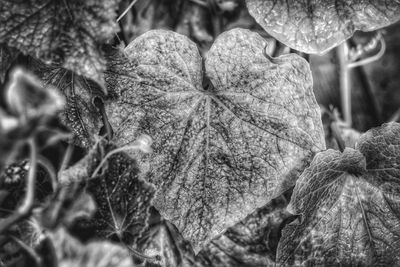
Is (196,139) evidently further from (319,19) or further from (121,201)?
(319,19)

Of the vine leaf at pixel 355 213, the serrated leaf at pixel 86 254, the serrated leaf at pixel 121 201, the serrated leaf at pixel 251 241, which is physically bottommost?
the serrated leaf at pixel 251 241

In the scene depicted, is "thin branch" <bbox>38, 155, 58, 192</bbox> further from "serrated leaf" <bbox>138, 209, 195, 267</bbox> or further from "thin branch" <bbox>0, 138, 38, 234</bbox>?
"serrated leaf" <bbox>138, 209, 195, 267</bbox>

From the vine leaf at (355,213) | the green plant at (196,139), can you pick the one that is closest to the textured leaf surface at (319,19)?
the green plant at (196,139)

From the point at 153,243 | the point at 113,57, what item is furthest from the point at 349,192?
the point at 113,57

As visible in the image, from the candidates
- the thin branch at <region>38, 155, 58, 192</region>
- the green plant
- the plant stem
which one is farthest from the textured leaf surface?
the thin branch at <region>38, 155, 58, 192</region>

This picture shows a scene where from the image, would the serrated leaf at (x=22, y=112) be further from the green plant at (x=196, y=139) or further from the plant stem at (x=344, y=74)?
the plant stem at (x=344, y=74)

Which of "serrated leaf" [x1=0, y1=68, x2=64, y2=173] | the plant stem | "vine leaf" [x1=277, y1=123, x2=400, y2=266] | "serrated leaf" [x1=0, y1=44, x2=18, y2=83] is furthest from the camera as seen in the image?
the plant stem

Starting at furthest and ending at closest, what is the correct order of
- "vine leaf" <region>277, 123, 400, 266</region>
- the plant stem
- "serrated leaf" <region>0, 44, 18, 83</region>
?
the plant stem → "vine leaf" <region>277, 123, 400, 266</region> → "serrated leaf" <region>0, 44, 18, 83</region>

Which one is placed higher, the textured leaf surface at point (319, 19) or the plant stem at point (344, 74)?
the textured leaf surface at point (319, 19)
